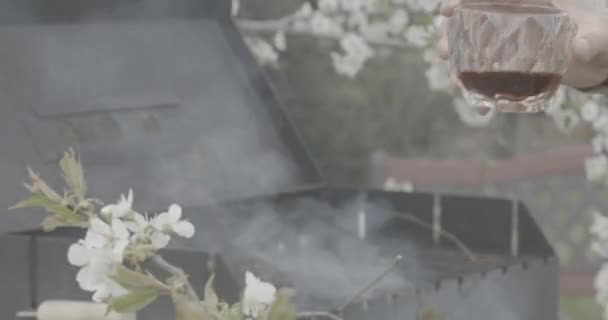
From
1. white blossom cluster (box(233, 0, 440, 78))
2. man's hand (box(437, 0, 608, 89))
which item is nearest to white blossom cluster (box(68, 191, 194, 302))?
man's hand (box(437, 0, 608, 89))

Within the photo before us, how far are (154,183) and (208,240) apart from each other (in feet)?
0.58

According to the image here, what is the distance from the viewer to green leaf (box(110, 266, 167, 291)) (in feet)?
5.01

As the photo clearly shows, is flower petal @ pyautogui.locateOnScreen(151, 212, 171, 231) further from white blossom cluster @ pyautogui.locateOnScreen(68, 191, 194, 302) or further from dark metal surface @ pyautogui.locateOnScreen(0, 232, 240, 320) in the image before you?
dark metal surface @ pyautogui.locateOnScreen(0, 232, 240, 320)

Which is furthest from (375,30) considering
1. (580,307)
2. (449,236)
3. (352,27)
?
(580,307)

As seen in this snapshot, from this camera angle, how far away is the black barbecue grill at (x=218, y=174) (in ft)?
8.98

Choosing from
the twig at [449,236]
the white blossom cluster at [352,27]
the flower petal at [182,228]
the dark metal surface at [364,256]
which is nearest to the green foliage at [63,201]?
the flower petal at [182,228]

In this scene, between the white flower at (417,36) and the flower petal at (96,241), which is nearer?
the flower petal at (96,241)

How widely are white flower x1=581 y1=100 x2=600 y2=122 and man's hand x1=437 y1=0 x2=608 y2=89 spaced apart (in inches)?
62.4

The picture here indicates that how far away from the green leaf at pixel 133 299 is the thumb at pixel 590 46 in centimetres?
90

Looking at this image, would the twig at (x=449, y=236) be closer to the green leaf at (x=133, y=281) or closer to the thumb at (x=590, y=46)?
the thumb at (x=590, y=46)

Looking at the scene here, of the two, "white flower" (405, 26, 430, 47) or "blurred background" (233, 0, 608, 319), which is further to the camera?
"blurred background" (233, 0, 608, 319)

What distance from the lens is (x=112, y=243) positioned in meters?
1.63

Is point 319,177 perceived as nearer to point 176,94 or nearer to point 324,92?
point 176,94

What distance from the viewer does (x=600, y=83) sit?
90.7 inches
